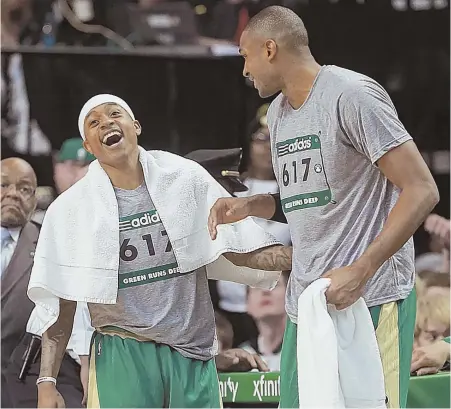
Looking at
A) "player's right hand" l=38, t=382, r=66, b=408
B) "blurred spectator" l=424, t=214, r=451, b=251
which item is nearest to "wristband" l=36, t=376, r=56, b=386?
"player's right hand" l=38, t=382, r=66, b=408

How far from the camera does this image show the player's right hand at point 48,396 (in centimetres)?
264

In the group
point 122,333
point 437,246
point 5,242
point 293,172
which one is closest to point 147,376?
point 122,333

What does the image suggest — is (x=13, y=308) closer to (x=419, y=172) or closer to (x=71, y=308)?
(x=71, y=308)

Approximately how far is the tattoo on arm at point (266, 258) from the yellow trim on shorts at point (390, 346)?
1.42 ft

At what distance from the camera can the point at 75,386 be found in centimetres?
291

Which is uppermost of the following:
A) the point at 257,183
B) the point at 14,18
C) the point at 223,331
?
the point at 14,18

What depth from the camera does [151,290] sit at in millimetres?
2498

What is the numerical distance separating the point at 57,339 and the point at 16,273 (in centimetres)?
43

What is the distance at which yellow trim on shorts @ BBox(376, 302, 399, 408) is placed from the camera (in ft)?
7.19

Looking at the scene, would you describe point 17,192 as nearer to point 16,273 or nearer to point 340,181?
point 16,273

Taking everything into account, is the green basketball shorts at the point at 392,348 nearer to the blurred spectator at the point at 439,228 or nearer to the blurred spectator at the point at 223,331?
the blurred spectator at the point at 223,331

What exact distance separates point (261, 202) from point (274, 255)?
0.54ft

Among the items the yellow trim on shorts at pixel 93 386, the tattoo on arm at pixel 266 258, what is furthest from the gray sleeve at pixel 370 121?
the yellow trim on shorts at pixel 93 386

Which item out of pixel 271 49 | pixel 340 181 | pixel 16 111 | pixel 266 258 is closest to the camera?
pixel 340 181
